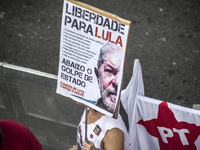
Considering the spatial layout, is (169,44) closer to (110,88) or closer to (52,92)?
(52,92)

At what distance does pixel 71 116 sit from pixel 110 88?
1219 mm

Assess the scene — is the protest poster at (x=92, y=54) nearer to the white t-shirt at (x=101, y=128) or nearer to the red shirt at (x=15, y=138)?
the white t-shirt at (x=101, y=128)

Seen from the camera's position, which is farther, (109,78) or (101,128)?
(101,128)

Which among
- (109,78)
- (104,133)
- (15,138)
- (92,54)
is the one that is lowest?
(15,138)

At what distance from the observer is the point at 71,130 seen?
11.3 ft

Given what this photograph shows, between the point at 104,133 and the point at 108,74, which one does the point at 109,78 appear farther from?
the point at 104,133

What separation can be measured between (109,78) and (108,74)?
0.03 m

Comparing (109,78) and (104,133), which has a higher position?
(109,78)

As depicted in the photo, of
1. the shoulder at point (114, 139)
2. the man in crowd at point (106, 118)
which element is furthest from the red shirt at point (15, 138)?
the shoulder at point (114, 139)

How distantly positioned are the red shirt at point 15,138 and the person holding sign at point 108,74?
664 millimetres

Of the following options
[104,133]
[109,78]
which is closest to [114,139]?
[104,133]

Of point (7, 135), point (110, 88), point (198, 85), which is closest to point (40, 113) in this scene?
point (7, 135)

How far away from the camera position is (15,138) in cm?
230

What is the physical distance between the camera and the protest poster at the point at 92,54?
1947 millimetres
